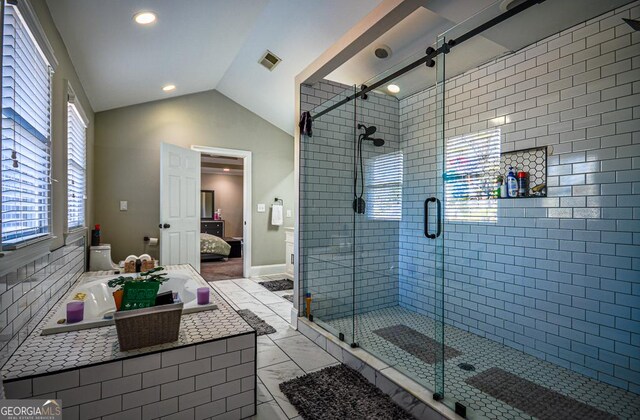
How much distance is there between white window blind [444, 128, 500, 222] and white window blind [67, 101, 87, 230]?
313 centimetres

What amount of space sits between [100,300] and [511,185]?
11.0 ft

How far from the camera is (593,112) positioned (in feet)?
6.73

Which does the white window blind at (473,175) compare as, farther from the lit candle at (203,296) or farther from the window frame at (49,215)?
the window frame at (49,215)

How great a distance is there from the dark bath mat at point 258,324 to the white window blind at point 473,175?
199 centimetres

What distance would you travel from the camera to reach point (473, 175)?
272cm

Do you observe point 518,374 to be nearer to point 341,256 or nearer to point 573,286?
point 573,286

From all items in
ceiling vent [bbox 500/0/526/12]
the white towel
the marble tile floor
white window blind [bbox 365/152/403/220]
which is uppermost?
ceiling vent [bbox 500/0/526/12]

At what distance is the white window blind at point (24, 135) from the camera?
54.2 inches

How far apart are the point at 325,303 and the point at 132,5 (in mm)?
2767

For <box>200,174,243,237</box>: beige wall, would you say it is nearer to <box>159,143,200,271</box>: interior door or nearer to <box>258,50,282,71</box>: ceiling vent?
<box>159,143,200,271</box>: interior door

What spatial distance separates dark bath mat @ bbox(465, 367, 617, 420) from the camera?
1.67 m

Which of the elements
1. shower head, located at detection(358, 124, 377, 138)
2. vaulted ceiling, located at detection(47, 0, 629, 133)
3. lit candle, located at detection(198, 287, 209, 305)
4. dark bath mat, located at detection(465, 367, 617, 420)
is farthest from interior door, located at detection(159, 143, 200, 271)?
dark bath mat, located at detection(465, 367, 617, 420)

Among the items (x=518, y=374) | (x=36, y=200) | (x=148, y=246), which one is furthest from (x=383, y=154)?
(x=148, y=246)

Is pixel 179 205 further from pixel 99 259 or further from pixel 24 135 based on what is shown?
pixel 24 135
